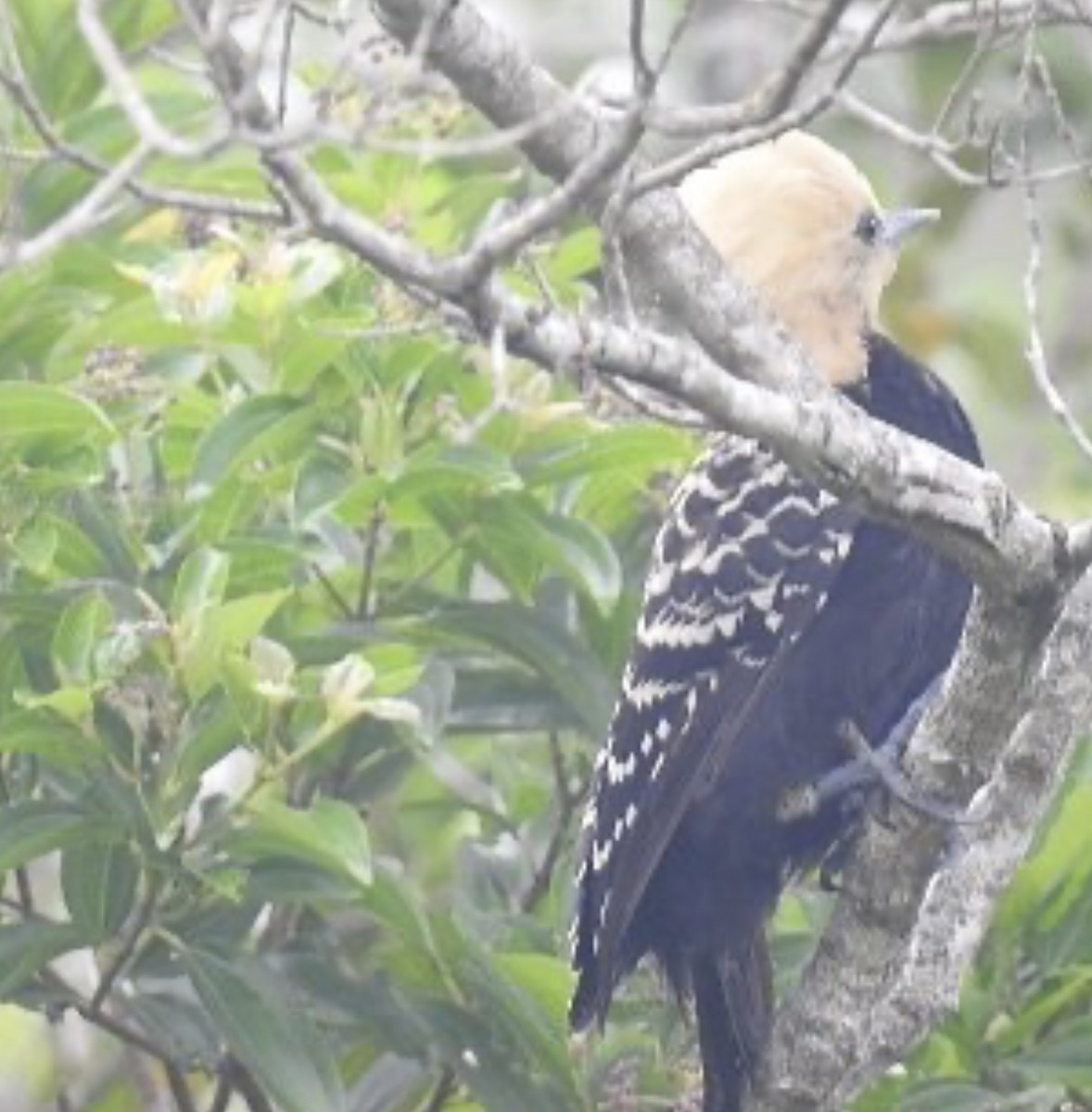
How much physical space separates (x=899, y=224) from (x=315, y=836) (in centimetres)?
175

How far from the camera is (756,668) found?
17.8ft

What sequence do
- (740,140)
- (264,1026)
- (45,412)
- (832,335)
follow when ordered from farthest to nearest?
(832,335), (264,1026), (45,412), (740,140)

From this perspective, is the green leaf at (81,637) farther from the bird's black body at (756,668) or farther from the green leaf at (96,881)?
the bird's black body at (756,668)

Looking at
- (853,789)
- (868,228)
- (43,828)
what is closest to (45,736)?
(43,828)

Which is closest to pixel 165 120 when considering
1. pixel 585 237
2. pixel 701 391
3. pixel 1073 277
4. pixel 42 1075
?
pixel 585 237

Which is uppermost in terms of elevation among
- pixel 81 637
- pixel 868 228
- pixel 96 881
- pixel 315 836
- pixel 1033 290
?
pixel 1033 290

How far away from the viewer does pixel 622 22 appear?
808 centimetres

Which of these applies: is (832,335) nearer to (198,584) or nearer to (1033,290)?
(1033,290)

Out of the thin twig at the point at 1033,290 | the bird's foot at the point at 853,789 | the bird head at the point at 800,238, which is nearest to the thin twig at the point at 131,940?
the bird's foot at the point at 853,789

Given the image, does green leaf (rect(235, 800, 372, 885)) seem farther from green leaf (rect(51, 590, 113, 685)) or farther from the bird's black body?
the bird's black body

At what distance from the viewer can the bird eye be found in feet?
19.6

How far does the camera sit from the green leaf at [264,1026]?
4.91 meters

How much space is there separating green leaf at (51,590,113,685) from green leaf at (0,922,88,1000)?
369 millimetres

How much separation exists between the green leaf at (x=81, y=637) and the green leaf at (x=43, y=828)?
17cm
